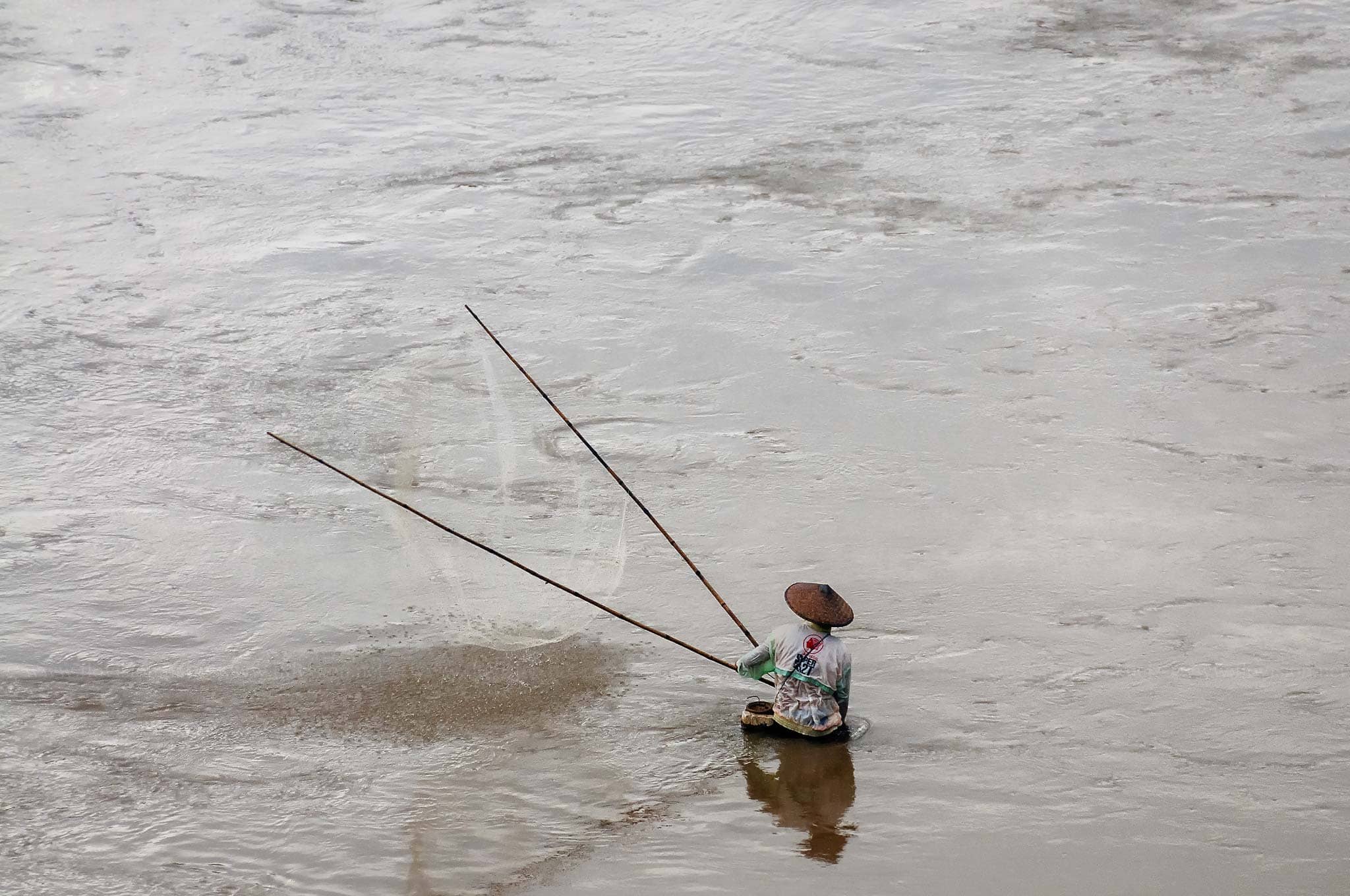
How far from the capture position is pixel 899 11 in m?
14.1

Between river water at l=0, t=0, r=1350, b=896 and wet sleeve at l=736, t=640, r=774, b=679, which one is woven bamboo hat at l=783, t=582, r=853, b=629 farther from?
river water at l=0, t=0, r=1350, b=896

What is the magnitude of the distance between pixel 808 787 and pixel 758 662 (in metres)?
0.52

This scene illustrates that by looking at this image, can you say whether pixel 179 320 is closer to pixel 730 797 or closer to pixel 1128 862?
pixel 730 797

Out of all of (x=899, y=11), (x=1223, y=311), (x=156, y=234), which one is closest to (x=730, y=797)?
(x=1223, y=311)

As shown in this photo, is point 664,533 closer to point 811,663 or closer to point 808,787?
point 811,663

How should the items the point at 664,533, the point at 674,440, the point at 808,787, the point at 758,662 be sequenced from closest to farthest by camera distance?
the point at 808,787, the point at 758,662, the point at 664,533, the point at 674,440

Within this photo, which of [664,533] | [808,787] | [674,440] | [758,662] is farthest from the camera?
[674,440]

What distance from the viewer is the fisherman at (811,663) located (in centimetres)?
511

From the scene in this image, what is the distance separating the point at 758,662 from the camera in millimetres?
5262

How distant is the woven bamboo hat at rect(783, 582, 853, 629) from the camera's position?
5090 millimetres

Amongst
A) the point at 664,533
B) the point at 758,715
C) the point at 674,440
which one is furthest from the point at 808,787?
the point at 674,440

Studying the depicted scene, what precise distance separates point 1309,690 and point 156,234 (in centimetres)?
911

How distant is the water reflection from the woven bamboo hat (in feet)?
1.74

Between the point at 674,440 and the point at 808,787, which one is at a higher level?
the point at 674,440
